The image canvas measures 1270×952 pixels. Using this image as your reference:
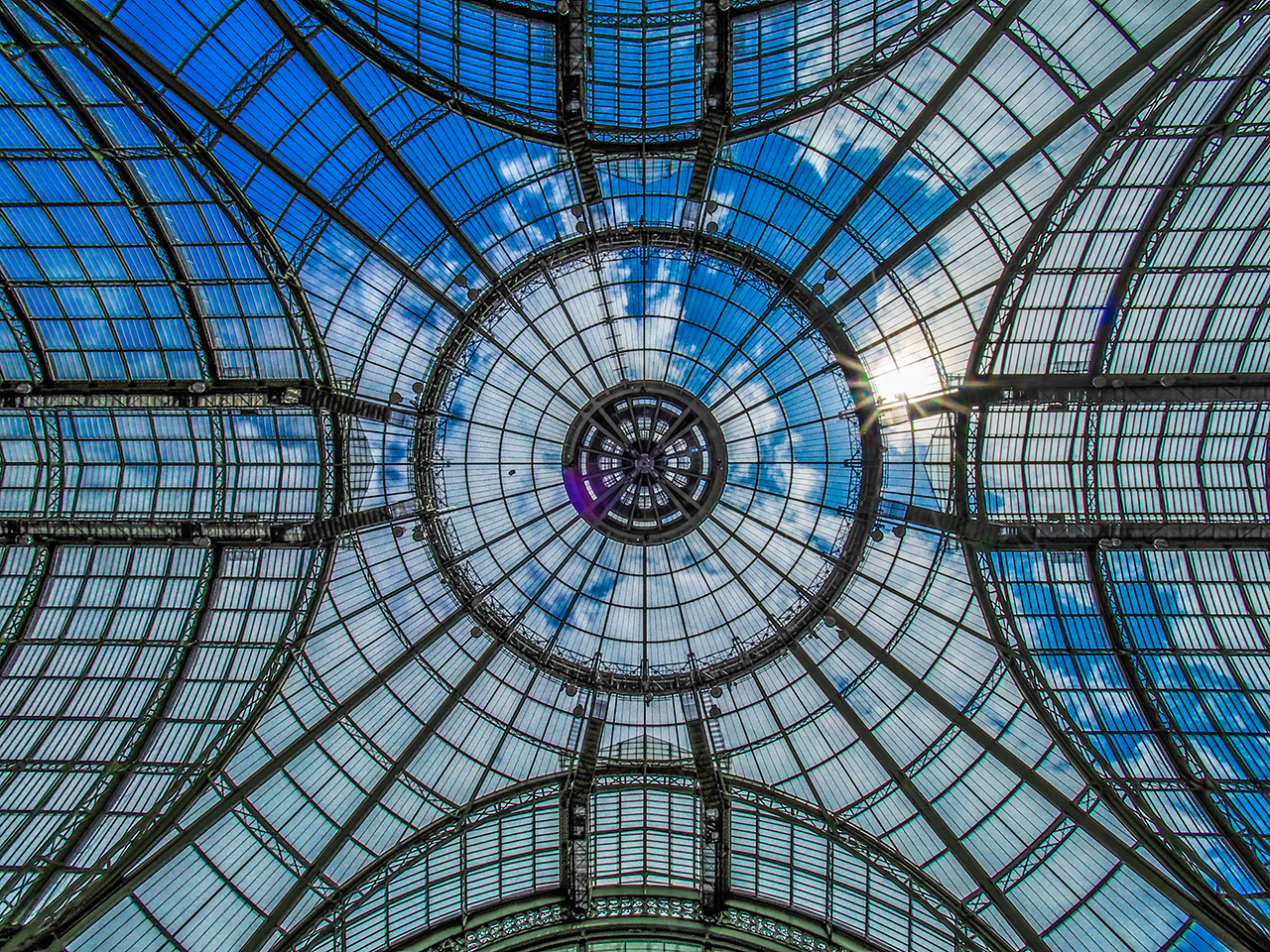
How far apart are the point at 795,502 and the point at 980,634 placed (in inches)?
293

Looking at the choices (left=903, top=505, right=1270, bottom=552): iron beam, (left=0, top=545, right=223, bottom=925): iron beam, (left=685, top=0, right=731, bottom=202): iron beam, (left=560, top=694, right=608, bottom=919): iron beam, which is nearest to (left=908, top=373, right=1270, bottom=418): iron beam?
(left=903, top=505, right=1270, bottom=552): iron beam

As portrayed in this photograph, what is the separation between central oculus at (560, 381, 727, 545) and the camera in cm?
2961

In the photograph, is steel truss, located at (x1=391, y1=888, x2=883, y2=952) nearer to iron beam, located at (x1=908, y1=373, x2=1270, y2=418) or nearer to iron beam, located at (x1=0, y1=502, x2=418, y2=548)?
iron beam, located at (x1=0, y1=502, x2=418, y2=548)

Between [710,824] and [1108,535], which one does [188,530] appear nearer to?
[710,824]

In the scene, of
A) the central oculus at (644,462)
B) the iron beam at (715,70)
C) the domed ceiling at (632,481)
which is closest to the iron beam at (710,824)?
the domed ceiling at (632,481)

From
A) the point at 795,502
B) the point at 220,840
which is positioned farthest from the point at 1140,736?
the point at 220,840

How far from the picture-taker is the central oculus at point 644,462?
97.1ft

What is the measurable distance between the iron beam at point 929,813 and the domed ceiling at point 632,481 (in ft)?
0.47

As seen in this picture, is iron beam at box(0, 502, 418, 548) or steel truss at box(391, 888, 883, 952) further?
steel truss at box(391, 888, 883, 952)

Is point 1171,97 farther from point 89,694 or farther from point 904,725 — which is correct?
point 89,694

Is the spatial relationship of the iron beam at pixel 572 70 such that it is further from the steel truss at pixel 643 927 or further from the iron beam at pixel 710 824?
the steel truss at pixel 643 927

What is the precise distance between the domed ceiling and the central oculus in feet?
0.50

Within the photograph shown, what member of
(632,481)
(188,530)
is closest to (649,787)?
(632,481)

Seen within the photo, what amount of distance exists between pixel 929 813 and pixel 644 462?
14.8 metres
